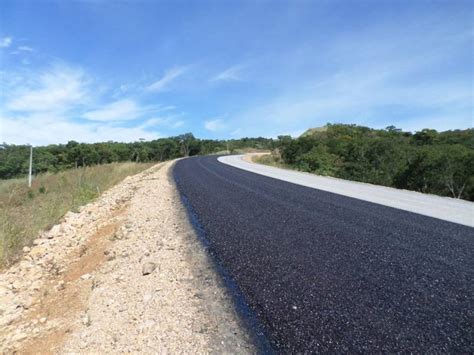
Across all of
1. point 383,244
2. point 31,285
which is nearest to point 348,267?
point 383,244

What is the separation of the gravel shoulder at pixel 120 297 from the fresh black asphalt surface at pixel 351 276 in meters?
0.38

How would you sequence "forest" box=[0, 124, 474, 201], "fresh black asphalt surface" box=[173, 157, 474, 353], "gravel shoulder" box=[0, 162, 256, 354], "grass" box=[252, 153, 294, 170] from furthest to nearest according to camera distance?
"grass" box=[252, 153, 294, 170] → "forest" box=[0, 124, 474, 201] → "gravel shoulder" box=[0, 162, 256, 354] → "fresh black asphalt surface" box=[173, 157, 474, 353]

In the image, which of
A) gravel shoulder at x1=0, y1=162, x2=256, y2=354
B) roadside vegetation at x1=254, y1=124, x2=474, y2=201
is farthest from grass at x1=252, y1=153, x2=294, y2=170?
gravel shoulder at x1=0, y1=162, x2=256, y2=354

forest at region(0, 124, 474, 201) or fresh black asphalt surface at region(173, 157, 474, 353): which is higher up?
forest at region(0, 124, 474, 201)

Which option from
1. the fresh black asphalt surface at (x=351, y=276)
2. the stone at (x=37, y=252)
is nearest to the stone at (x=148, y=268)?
the fresh black asphalt surface at (x=351, y=276)

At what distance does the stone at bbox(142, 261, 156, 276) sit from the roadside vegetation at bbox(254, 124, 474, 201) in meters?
16.8

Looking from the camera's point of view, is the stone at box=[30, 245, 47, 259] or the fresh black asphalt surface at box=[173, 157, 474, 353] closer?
the fresh black asphalt surface at box=[173, 157, 474, 353]

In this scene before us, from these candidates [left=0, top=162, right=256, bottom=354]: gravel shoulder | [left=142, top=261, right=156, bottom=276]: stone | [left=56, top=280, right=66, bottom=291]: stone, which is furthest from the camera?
[left=56, top=280, right=66, bottom=291]: stone

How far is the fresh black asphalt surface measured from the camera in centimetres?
230

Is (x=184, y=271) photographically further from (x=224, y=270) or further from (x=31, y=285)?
→ (x=31, y=285)

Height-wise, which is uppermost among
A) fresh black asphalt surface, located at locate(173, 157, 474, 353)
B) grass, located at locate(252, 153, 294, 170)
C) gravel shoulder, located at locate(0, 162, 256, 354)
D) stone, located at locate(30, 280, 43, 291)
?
grass, located at locate(252, 153, 294, 170)

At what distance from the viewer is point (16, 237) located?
19.2 ft

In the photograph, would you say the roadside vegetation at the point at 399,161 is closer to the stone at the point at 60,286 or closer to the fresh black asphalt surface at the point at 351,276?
the fresh black asphalt surface at the point at 351,276

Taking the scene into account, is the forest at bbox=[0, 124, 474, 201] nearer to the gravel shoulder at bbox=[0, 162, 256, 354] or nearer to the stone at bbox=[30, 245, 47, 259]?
the stone at bbox=[30, 245, 47, 259]
